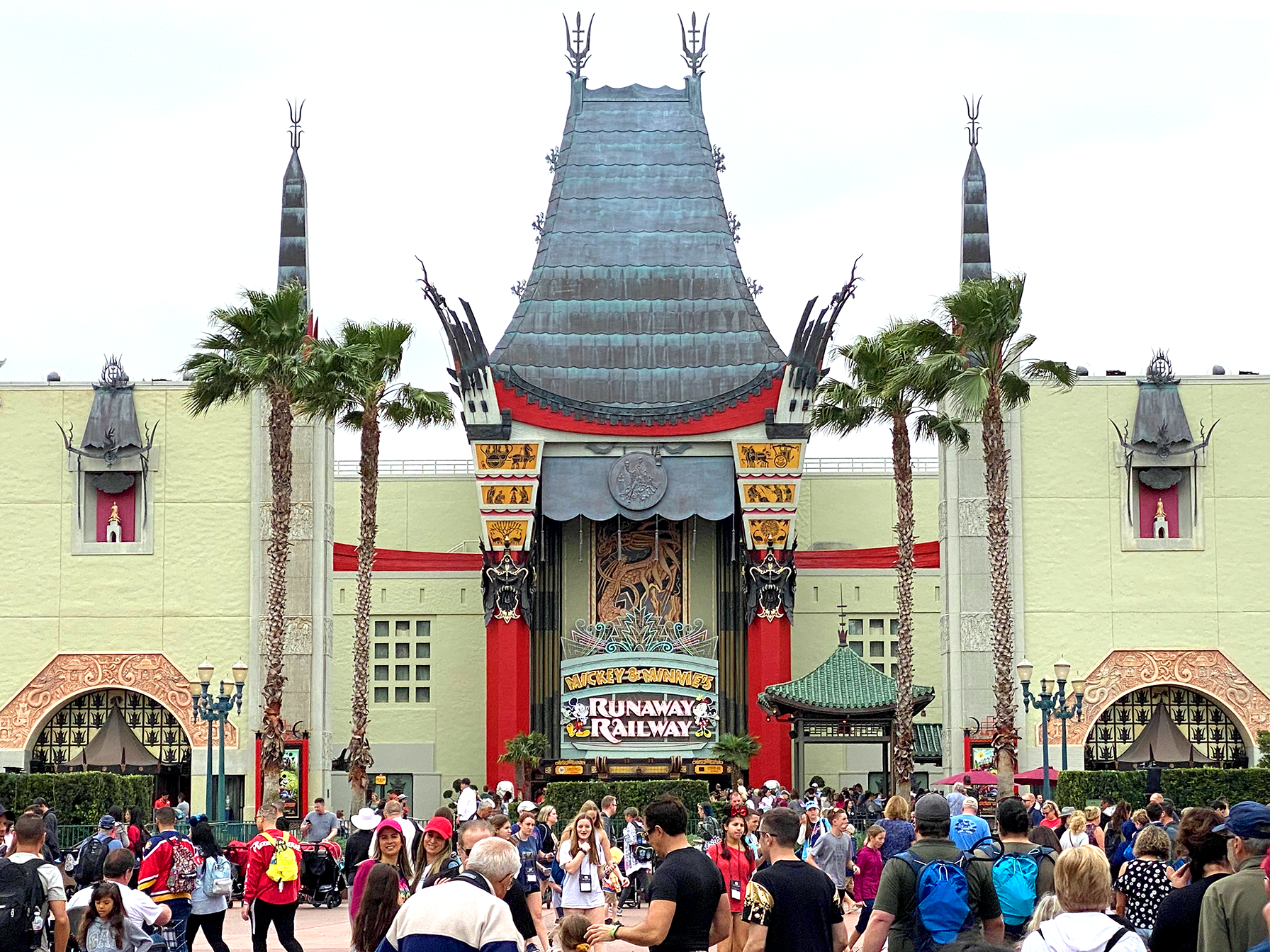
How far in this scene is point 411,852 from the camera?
517 inches

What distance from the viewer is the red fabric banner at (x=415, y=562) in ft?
166

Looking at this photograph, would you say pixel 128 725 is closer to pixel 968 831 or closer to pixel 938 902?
pixel 968 831

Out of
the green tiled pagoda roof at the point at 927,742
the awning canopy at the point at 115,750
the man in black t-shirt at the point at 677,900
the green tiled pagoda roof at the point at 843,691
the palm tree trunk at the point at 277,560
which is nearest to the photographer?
the man in black t-shirt at the point at 677,900

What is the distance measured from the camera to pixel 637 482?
47312 mm

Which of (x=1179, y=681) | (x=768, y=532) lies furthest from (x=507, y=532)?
(x=1179, y=681)

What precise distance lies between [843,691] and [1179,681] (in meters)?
7.61

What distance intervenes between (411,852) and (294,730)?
32.6 meters

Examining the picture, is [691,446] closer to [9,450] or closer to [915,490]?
[915,490]

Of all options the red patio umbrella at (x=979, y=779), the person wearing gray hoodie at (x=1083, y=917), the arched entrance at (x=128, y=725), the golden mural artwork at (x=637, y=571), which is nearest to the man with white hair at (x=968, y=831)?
the person wearing gray hoodie at (x=1083, y=917)

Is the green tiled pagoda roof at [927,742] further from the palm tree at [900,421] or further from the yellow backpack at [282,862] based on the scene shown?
the yellow backpack at [282,862]

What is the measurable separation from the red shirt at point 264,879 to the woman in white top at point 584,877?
2258mm

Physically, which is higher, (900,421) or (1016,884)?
(900,421)

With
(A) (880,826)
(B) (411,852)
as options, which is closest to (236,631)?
(A) (880,826)


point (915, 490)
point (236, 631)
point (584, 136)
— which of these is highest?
point (584, 136)
